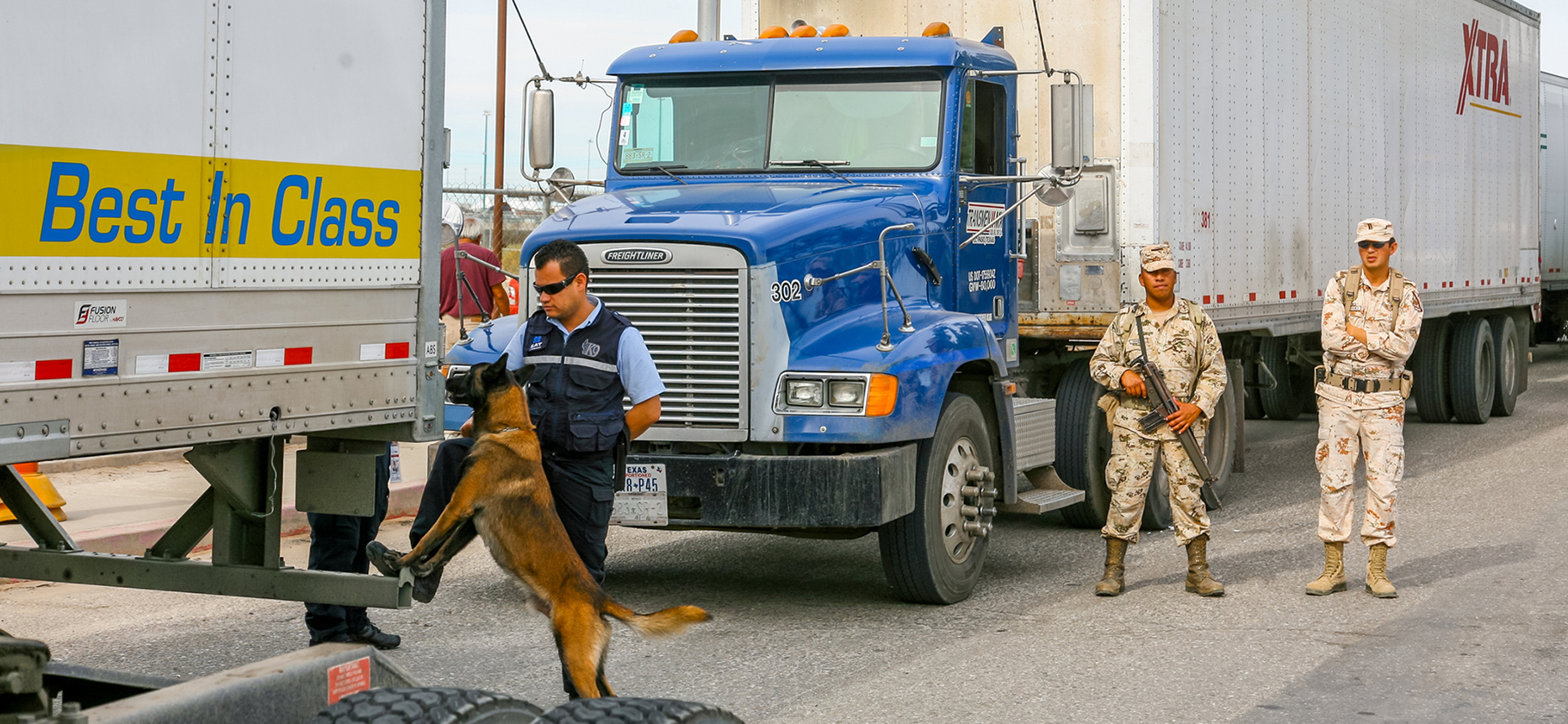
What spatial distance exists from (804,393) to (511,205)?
53.4 ft

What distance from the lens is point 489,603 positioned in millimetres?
7766

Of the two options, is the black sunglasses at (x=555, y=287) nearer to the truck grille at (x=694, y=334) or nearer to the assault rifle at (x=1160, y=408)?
the truck grille at (x=694, y=334)

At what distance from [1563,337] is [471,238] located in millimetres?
22081

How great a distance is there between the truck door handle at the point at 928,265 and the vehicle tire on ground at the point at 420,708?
507 centimetres

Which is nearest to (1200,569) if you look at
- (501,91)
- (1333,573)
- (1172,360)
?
(1333,573)

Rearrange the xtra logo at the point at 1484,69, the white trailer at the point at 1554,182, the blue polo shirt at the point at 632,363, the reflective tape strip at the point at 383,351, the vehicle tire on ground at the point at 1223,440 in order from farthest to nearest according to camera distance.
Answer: the white trailer at the point at 1554,182 → the xtra logo at the point at 1484,69 → the vehicle tire on ground at the point at 1223,440 → the blue polo shirt at the point at 632,363 → the reflective tape strip at the point at 383,351

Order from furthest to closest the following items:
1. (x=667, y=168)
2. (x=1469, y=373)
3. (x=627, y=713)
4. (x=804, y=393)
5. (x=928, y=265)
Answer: (x=1469, y=373)
(x=667, y=168)
(x=928, y=265)
(x=804, y=393)
(x=627, y=713)

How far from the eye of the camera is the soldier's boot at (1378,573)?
25.7 feet

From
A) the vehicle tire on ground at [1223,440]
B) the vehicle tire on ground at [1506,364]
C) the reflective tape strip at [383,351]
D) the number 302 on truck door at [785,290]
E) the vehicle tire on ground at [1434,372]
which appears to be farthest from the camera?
the vehicle tire on ground at [1506,364]

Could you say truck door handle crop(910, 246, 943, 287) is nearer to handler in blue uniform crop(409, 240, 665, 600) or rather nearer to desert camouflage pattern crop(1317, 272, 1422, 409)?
desert camouflage pattern crop(1317, 272, 1422, 409)

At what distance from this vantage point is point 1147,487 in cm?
798

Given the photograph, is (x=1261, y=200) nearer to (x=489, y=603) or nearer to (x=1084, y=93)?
(x=1084, y=93)

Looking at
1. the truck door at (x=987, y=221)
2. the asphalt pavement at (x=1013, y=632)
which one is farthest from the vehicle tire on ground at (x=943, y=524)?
the truck door at (x=987, y=221)

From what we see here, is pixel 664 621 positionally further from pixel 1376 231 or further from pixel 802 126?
pixel 1376 231
